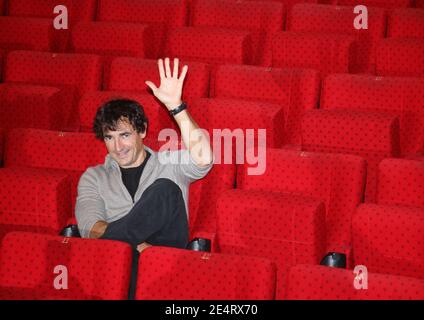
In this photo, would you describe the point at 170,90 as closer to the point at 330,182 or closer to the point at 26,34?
the point at 330,182

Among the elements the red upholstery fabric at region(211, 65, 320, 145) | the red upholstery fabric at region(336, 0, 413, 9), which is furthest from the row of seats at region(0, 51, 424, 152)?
the red upholstery fabric at region(336, 0, 413, 9)

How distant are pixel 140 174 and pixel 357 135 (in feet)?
0.74

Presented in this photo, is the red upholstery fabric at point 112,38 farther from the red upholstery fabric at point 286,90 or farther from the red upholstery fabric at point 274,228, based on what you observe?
the red upholstery fabric at point 274,228

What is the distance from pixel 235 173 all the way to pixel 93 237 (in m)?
0.17

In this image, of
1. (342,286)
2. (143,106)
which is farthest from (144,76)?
(342,286)

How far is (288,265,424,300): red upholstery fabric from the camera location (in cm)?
58

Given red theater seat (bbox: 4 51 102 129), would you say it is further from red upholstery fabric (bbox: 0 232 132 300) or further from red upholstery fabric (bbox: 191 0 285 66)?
red upholstery fabric (bbox: 0 232 132 300)

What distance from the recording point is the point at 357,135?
830mm

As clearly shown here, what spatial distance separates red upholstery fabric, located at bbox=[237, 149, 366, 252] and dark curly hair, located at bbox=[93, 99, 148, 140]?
5.3 inches

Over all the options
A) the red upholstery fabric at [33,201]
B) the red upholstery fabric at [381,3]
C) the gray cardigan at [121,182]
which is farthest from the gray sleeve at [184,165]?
the red upholstery fabric at [381,3]

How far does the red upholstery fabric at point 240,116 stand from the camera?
850mm

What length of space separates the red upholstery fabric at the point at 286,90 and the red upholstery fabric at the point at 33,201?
0.25 m
